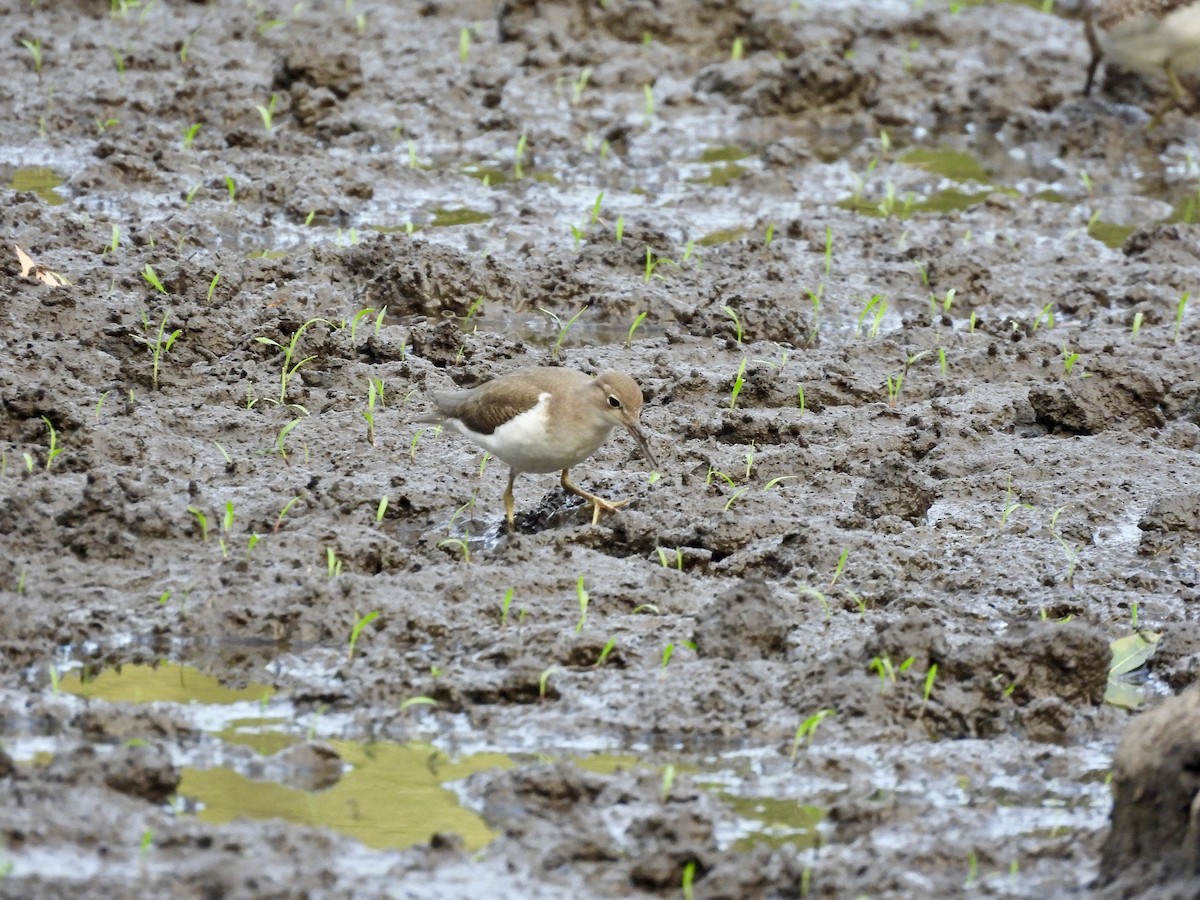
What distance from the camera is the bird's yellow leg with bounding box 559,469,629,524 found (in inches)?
292

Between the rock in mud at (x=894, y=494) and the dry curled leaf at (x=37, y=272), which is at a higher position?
the dry curled leaf at (x=37, y=272)

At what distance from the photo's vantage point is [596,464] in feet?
26.9

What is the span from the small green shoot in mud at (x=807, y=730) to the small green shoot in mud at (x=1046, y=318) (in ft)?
14.9

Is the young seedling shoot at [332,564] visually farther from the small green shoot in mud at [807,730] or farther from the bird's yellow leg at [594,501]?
the small green shoot in mud at [807,730]

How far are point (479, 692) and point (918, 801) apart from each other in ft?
5.26

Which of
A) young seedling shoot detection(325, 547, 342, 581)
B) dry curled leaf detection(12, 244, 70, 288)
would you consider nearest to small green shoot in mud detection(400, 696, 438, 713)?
young seedling shoot detection(325, 547, 342, 581)

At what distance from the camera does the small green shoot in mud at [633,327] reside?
9.23 meters

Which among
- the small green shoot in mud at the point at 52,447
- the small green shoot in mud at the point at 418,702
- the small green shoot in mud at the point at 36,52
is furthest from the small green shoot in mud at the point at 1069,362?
the small green shoot in mud at the point at 36,52

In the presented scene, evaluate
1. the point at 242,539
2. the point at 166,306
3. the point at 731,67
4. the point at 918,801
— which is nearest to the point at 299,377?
the point at 166,306

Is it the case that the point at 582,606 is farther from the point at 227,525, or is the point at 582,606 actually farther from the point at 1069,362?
the point at 1069,362

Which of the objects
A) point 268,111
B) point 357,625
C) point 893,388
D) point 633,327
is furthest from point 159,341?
point 268,111

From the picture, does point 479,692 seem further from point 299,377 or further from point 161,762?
point 299,377

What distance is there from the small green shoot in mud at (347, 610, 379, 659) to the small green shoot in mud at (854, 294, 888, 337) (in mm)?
4206

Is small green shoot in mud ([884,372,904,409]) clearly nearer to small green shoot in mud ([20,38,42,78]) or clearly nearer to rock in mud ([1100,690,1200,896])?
rock in mud ([1100,690,1200,896])
